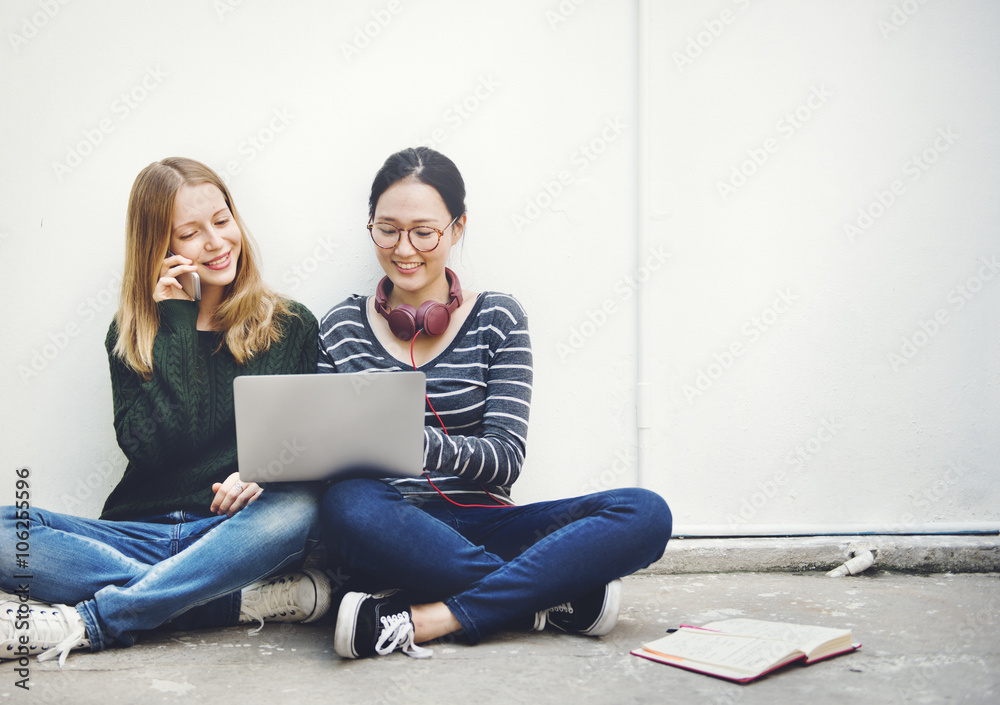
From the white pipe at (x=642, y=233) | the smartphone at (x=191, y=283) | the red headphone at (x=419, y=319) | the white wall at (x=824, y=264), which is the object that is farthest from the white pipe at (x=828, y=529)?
the smartphone at (x=191, y=283)

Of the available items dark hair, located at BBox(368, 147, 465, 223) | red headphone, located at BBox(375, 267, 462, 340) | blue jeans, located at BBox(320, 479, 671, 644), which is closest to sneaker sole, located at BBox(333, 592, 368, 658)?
blue jeans, located at BBox(320, 479, 671, 644)

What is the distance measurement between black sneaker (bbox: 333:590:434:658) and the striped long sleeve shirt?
1.19 feet

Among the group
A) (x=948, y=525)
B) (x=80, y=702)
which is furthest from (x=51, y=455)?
(x=948, y=525)

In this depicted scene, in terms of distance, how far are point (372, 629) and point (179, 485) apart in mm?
743

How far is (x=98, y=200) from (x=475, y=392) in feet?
4.36

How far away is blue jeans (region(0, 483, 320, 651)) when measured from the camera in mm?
1634

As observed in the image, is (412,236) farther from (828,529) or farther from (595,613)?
(828,529)

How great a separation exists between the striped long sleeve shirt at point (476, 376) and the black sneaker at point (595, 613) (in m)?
0.36

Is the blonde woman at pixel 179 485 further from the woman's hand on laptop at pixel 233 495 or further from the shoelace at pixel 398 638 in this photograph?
the shoelace at pixel 398 638

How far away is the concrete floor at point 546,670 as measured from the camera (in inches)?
54.4

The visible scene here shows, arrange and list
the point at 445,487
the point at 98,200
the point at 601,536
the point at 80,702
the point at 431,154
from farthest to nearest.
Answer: the point at 98,200
the point at 431,154
the point at 445,487
the point at 601,536
the point at 80,702

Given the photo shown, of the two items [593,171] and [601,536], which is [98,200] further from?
[601,536]

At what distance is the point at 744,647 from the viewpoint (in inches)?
60.2

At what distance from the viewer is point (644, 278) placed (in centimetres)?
238
